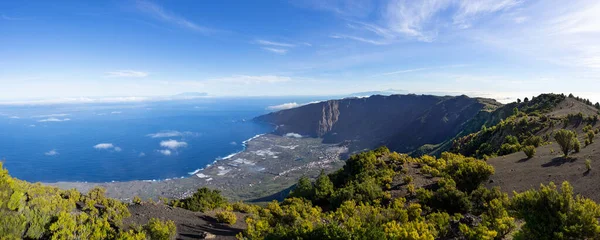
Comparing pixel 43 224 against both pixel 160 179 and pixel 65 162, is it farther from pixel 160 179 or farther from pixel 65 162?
pixel 65 162

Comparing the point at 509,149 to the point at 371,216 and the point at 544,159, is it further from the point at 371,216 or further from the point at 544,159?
the point at 371,216

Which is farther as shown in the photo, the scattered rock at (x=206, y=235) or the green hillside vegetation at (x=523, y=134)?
the green hillside vegetation at (x=523, y=134)

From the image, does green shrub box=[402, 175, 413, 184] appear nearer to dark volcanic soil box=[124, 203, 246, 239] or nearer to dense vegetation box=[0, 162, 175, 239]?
dark volcanic soil box=[124, 203, 246, 239]

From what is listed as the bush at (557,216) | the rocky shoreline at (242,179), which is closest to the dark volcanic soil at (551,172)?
the bush at (557,216)

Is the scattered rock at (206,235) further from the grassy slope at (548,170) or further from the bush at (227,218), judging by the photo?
the grassy slope at (548,170)

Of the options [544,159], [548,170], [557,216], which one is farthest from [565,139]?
[557,216]

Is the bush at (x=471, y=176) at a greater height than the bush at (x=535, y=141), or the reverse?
the bush at (x=535, y=141)

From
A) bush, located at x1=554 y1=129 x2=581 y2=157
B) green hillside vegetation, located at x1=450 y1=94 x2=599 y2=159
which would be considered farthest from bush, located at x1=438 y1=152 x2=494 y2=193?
green hillside vegetation, located at x1=450 y1=94 x2=599 y2=159

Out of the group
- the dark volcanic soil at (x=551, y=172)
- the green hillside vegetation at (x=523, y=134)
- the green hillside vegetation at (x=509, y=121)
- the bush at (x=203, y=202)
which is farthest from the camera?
the green hillside vegetation at (x=509, y=121)
